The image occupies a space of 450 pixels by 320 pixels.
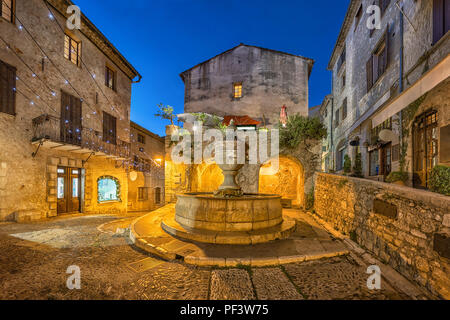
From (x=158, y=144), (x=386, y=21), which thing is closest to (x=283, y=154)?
(x=386, y=21)

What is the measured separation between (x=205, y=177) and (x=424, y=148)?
38.7ft

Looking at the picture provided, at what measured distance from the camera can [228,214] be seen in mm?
5254

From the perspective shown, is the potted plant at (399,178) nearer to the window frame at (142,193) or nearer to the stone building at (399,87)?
the stone building at (399,87)

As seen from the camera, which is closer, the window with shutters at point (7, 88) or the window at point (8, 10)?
the window with shutters at point (7, 88)

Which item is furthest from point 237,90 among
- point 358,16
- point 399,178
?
point 399,178

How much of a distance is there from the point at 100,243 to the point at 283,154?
9.63 meters

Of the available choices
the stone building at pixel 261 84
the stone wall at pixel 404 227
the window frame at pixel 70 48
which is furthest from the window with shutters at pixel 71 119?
the stone wall at pixel 404 227

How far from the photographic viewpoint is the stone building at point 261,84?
62.8 ft

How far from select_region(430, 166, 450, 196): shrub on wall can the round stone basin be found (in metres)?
3.56

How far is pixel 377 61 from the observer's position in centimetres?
1076

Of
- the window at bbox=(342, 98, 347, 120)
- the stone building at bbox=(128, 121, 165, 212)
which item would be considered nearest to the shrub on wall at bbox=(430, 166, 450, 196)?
the window at bbox=(342, 98, 347, 120)

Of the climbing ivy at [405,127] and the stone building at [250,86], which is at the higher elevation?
the stone building at [250,86]

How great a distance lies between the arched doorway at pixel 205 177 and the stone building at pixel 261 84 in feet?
23.6
